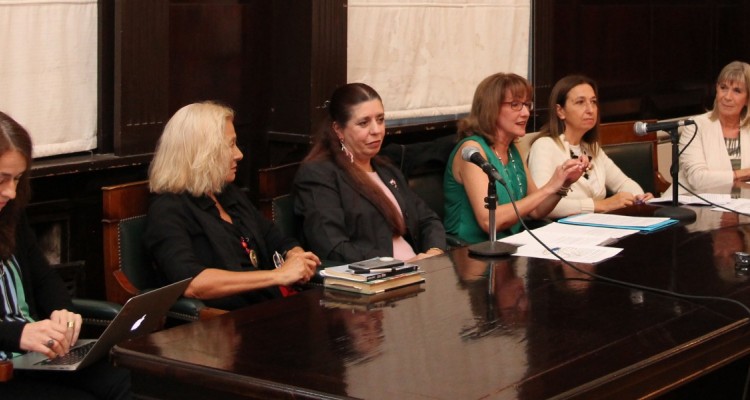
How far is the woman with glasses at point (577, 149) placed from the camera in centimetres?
491

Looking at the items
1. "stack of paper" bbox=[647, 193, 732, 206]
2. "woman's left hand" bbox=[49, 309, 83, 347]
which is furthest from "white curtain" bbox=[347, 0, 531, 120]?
"woman's left hand" bbox=[49, 309, 83, 347]

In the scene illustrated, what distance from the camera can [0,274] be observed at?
3.09 meters

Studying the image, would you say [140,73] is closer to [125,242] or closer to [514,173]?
[125,242]

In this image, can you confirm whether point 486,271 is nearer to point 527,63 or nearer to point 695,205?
point 695,205

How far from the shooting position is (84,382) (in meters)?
3.15

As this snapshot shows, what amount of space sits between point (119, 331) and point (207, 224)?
2.70 ft

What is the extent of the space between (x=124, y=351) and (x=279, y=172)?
1.75 meters

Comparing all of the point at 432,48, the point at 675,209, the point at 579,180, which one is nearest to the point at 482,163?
the point at 675,209

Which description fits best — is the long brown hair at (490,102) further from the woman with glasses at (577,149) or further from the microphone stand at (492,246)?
the microphone stand at (492,246)

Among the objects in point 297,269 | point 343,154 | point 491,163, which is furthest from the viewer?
point 491,163

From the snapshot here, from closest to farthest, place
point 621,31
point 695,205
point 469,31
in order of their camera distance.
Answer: point 695,205, point 469,31, point 621,31

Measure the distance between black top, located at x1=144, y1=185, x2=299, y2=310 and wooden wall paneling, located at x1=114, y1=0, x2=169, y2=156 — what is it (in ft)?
1.35

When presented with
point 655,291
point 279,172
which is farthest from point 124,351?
point 279,172

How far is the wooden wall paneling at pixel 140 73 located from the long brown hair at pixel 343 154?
22.4 inches
